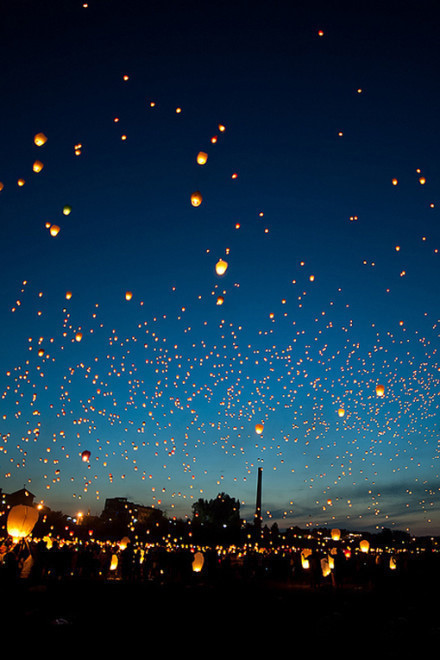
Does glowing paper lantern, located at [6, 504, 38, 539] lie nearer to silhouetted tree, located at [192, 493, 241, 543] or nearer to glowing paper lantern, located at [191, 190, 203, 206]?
glowing paper lantern, located at [191, 190, 203, 206]

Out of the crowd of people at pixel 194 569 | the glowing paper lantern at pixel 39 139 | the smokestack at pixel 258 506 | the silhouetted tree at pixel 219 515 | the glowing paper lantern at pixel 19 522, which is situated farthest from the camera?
the silhouetted tree at pixel 219 515

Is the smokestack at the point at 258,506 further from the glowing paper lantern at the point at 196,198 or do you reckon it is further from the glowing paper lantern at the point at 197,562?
the glowing paper lantern at the point at 196,198

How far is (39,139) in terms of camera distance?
18.9 ft

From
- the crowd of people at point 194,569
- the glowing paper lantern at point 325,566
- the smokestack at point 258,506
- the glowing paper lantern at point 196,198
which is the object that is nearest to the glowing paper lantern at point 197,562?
the crowd of people at point 194,569

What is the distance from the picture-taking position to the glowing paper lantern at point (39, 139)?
18.9 ft

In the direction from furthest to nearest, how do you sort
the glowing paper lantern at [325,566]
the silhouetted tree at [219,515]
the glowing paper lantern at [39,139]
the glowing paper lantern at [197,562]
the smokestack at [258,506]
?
the silhouetted tree at [219,515]
the smokestack at [258,506]
the glowing paper lantern at [325,566]
the glowing paper lantern at [197,562]
the glowing paper lantern at [39,139]

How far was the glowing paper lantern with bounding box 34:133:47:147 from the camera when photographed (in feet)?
18.9

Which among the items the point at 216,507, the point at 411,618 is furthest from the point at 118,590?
the point at 216,507

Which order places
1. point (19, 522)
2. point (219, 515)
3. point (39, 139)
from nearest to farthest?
point (19, 522) → point (39, 139) → point (219, 515)

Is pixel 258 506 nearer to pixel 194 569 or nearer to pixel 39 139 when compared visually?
pixel 194 569

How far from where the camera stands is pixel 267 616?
18.7 ft

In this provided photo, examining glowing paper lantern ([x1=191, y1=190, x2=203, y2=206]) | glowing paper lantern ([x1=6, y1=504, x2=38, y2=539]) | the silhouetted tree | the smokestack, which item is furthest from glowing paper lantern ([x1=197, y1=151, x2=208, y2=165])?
the silhouetted tree

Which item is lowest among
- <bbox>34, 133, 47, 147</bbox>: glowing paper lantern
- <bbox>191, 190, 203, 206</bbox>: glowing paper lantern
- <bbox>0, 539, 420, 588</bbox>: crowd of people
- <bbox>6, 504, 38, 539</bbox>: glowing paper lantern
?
<bbox>0, 539, 420, 588</bbox>: crowd of people

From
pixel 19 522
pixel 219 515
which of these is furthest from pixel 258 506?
pixel 19 522
